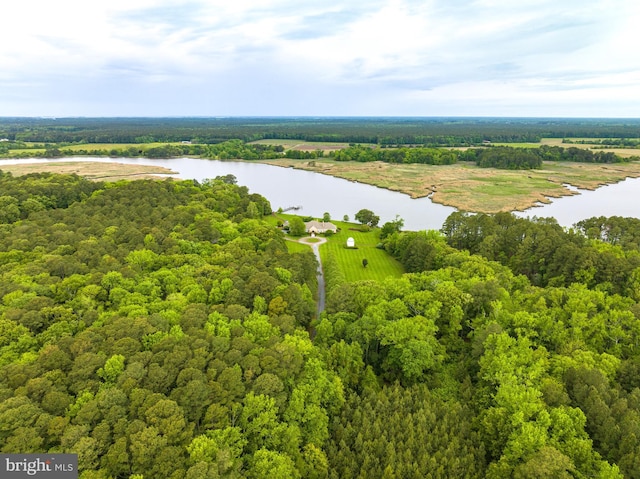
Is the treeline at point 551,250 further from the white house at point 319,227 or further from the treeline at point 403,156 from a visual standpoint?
the treeline at point 403,156

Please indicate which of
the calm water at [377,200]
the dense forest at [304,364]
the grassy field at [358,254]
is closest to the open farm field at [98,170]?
the calm water at [377,200]

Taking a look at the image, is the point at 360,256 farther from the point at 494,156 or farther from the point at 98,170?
the point at 494,156

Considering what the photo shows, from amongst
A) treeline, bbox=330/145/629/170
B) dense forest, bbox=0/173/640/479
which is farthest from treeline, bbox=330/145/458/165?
dense forest, bbox=0/173/640/479

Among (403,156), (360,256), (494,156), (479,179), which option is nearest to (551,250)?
(360,256)

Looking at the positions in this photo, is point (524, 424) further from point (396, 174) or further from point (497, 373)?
point (396, 174)

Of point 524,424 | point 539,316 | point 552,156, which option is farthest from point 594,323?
point 552,156

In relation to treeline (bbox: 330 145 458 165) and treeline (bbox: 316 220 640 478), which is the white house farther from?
treeline (bbox: 330 145 458 165)
